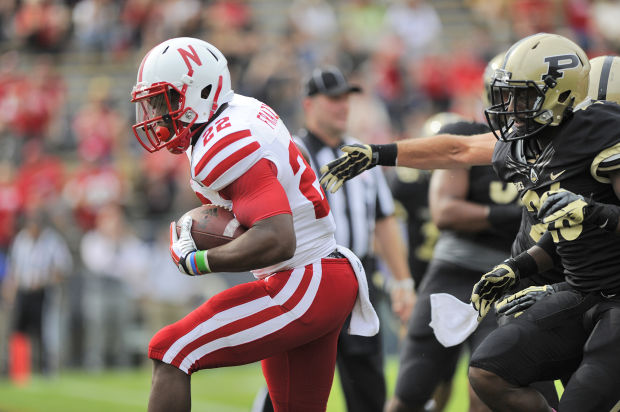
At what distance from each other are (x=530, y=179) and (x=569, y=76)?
1.34 feet

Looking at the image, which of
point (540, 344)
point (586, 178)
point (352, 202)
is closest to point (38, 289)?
point (352, 202)

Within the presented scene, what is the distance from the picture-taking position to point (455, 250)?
5191 mm

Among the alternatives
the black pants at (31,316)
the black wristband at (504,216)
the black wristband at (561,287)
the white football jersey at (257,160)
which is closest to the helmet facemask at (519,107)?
the black wristband at (561,287)

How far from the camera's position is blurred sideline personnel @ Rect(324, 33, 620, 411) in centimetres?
338

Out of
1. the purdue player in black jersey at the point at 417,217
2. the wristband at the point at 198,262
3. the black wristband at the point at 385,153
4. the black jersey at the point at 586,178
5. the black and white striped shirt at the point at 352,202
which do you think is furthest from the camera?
the purdue player in black jersey at the point at 417,217

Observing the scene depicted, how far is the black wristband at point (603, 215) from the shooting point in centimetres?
335

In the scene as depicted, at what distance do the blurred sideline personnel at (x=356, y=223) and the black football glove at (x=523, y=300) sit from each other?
62.0 inches

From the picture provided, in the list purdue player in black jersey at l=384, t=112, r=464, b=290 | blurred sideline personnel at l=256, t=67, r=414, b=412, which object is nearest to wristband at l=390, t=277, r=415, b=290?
blurred sideline personnel at l=256, t=67, r=414, b=412

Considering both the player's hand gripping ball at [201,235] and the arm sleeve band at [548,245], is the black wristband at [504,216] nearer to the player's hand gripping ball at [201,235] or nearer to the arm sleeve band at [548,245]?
the arm sleeve band at [548,245]

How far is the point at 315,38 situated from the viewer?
15406 mm

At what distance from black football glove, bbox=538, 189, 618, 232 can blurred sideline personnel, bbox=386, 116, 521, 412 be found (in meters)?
1.57

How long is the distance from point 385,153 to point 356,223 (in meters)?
1.45

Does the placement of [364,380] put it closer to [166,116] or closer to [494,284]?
[494,284]

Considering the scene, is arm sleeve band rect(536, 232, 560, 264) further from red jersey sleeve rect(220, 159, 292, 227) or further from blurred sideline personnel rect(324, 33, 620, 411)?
red jersey sleeve rect(220, 159, 292, 227)
